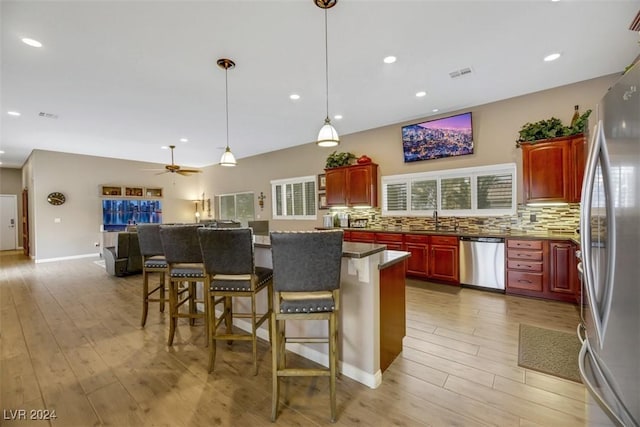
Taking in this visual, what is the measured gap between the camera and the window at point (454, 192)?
14.5 ft

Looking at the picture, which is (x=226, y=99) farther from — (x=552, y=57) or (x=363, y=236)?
(x=552, y=57)

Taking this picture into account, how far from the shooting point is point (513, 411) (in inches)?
68.2

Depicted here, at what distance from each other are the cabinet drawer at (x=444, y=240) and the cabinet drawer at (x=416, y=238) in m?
0.11

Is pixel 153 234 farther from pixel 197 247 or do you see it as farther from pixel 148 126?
pixel 148 126

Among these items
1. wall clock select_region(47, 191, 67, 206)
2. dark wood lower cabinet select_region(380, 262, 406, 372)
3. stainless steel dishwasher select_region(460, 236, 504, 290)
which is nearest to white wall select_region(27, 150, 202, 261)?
wall clock select_region(47, 191, 67, 206)

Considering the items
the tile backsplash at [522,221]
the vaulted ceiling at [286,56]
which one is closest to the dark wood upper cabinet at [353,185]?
the tile backsplash at [522,221]

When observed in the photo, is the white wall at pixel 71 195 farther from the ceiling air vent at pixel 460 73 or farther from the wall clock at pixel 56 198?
the ceiling air vent at pixel 460 73

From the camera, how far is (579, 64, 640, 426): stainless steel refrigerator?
1029mm

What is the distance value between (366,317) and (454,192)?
376 centimetres

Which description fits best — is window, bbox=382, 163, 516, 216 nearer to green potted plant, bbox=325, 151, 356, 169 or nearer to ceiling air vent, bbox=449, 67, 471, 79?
green potted plant, bbox=325, 151, 356, 169

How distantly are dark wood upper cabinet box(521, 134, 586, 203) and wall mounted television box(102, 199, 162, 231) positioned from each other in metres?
10.5

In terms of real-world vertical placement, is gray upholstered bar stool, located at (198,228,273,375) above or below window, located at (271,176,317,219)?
below

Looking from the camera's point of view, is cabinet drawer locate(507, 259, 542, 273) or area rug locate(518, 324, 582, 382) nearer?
area rug locate(518, 324, 582, 382)

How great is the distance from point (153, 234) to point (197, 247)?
Result: 0.92m
